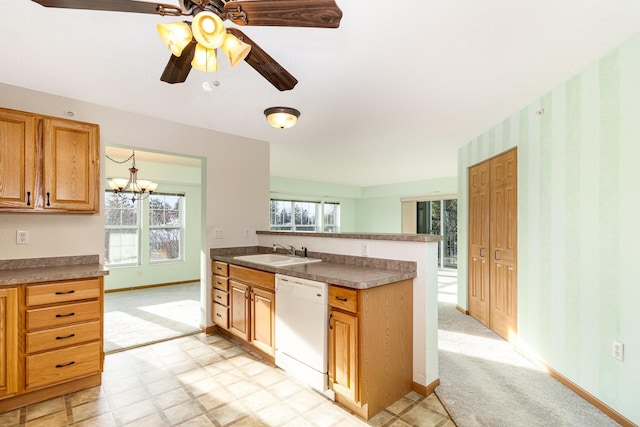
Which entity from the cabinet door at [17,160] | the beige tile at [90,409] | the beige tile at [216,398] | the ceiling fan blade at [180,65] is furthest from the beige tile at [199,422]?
the ceiling fan blade at [180,65]

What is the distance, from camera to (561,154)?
2551 mm

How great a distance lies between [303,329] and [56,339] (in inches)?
71.9

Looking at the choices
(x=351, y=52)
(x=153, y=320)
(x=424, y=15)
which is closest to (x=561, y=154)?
(x=424, y=15)

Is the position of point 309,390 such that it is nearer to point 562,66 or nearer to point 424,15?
point 424,15

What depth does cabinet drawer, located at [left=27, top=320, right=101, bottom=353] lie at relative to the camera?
2.23 meters

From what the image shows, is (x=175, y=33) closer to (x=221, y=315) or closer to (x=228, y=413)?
(x=228, y=413)

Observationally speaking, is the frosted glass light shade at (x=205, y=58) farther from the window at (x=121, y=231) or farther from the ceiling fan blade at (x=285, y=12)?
the window at (x=121, y=231)

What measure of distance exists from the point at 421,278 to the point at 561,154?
5.11 feet

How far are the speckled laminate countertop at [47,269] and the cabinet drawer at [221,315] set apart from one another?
1249 millimetres

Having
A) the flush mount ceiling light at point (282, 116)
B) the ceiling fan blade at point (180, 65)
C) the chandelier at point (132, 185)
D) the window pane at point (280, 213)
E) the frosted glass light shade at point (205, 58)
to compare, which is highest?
the flush mount ceiling light at point (282, 116)

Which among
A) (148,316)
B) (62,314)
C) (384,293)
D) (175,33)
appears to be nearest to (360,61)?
(175,33)

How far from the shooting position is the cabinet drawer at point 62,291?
2234mm

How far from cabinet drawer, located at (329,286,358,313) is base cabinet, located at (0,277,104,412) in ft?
6.14

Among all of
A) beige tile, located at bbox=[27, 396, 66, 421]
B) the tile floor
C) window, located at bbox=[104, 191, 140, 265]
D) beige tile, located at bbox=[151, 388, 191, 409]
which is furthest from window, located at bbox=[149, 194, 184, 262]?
beige tile, located at bbox=[151, 388, 191, 409]
